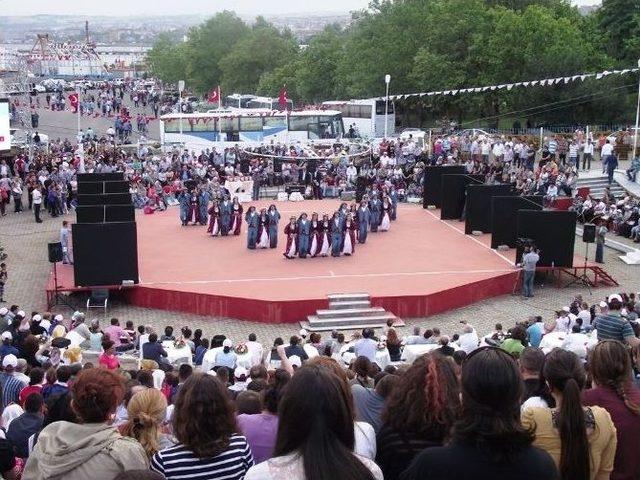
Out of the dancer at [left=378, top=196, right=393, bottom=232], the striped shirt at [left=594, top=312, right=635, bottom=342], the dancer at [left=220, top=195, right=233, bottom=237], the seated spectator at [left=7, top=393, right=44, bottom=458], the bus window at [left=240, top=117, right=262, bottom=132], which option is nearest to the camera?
the seated spectator at [left=7, top=393, right=44, bottom=458]

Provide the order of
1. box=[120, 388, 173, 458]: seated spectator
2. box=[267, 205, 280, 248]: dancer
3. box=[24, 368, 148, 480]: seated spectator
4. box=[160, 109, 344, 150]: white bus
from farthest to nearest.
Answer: box=[160, 109, 344, 150]: white bus
box=[267, 205, 280, 248]: dancer
box=[120, 388, 173, 458]: seated spectator
box=[24, 368, 148, 480]: seated spectator

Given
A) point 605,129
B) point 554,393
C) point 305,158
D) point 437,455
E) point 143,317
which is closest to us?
point 437,455

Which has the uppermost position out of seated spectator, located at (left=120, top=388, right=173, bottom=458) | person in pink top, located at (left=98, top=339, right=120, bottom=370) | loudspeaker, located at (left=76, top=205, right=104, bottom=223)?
seated spectator, located at (left=120, top=388, right=173, bottom=458)

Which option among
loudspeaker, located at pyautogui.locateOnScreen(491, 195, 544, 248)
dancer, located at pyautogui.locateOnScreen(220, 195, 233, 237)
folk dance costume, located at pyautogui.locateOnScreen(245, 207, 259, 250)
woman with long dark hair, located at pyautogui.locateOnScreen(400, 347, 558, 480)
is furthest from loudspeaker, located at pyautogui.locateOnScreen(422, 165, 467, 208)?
woman with long dark hair, located at pyautogui.locateOnScreen(400, 347, 558, 480)

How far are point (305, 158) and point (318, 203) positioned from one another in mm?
3226

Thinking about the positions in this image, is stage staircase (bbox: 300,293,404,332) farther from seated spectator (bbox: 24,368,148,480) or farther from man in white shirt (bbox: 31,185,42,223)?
seated spectator (bbox: 24,368,148,480)

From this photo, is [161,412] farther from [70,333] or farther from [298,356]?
[70,333]

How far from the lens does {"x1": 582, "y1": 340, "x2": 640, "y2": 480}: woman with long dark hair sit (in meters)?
4.53

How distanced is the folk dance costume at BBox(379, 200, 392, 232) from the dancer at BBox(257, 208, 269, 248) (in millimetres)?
3654

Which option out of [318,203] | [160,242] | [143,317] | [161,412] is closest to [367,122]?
[318,203]

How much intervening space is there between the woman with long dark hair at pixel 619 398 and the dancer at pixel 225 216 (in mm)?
19439

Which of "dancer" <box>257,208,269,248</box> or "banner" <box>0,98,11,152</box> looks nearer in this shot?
"dancer" <box>257,208,269,248</box>

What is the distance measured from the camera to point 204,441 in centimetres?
410

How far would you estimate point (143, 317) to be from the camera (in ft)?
58.9
